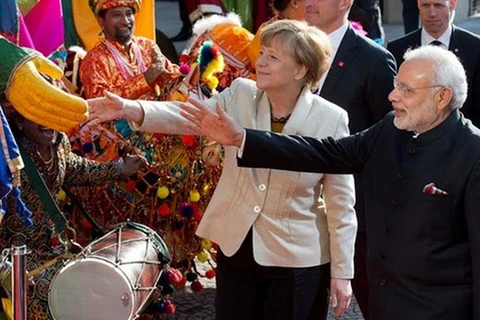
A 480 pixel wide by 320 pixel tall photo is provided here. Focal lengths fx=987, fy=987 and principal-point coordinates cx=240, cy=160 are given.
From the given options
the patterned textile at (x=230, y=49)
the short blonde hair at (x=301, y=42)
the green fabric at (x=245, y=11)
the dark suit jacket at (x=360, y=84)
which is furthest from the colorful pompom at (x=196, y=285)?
the green fabric at (x=245, y=11)

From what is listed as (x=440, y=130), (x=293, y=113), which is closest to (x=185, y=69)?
(x=293, y=113)

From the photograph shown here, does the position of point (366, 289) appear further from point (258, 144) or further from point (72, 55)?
point (72, 55)

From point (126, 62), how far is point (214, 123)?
87.4 inches

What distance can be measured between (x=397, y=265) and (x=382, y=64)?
1.47m

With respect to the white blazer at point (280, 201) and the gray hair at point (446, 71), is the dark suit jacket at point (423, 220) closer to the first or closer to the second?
the gray hair at point (446, 71)

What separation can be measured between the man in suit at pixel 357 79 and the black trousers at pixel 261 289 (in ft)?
2.91

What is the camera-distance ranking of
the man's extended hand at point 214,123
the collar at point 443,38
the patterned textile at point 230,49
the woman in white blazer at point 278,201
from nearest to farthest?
the man's extended hand at point 214,123, the woman in white blazer at point 278,201, the collar at point 443,38, the patterned textile at point 230,49

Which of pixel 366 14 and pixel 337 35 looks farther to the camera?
pixel 366 14

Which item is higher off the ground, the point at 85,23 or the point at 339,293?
the point at 85,23

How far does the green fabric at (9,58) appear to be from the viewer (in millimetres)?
3650

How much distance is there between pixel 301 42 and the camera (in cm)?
377

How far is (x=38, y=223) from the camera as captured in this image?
4.12 m

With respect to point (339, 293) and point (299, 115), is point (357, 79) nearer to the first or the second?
point (299, 115)

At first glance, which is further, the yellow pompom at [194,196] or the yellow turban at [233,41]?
the yellow turban at [233,41]
